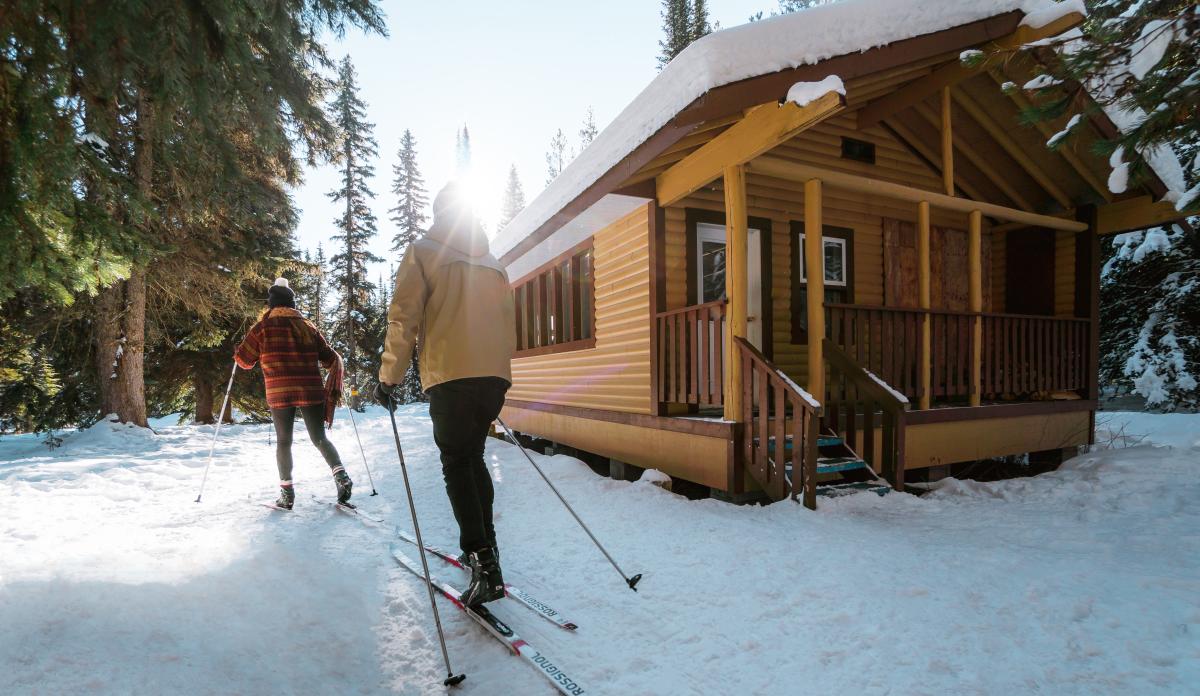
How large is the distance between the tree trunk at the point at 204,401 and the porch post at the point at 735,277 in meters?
14.5

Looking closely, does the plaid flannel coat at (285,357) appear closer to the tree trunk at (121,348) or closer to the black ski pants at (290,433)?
the black ski pants at (290,433)

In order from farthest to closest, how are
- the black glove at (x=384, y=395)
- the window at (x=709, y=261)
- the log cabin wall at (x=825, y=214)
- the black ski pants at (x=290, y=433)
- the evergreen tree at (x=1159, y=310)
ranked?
the evergreen tree at (x=1159, y=310), the window at (x=709, y=261), the log cabin wall at (x=825, y=214), the black ski pants at (x=290, y=433), the black glove at (x=384, y=395)

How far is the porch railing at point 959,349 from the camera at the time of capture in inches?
226

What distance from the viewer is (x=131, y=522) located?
3.95 m

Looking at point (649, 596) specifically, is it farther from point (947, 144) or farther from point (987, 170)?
point (987, 170)

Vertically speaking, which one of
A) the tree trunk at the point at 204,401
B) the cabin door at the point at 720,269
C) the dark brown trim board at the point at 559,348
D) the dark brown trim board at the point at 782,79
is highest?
the dark brown trim board at the point at 782,79

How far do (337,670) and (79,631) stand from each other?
106 centimetres

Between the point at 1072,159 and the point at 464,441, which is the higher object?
the point at 1072,159

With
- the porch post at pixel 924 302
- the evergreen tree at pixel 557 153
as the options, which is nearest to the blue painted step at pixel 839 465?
the porch post at pixel 924 302

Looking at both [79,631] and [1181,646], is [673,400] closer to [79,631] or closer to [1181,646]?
[1181,646]

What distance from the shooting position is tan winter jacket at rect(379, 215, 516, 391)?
2729 millimetres

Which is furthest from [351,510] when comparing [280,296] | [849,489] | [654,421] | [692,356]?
[849,489]

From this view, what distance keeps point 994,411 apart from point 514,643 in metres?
6.66

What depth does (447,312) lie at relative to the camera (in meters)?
2.79
